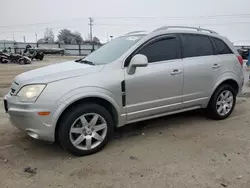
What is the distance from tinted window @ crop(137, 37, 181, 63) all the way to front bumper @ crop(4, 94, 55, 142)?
65.6 inches

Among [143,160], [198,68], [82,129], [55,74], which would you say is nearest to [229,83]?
[198,68]

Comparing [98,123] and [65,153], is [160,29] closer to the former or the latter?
[98,123]

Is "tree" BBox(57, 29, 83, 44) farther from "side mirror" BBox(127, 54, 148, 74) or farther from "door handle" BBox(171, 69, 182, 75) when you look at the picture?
"side mirror" BBox(127, 54, 148, 74)

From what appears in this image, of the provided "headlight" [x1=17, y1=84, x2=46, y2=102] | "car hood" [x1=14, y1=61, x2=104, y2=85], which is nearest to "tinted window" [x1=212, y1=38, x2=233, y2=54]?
"car hood" [x1=14, y1=61, x2=104, y2=85]

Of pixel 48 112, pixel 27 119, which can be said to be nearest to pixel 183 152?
pixel 48 112

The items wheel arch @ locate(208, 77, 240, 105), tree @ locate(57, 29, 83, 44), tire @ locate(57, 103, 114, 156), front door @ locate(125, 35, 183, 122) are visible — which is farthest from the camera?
tree @ locate(57, 29, 83, 44)

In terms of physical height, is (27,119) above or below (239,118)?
above

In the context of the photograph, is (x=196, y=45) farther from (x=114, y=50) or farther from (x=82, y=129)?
(x=82, y=129)

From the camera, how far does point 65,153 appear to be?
136 inches

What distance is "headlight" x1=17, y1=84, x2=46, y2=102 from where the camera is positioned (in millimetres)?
3055

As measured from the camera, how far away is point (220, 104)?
4703 millimetres

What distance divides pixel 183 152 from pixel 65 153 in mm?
1676

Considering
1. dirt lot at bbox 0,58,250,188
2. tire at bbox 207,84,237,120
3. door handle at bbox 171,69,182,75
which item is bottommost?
dirt lot at bbox 0,58,250,188

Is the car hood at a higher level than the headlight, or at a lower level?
higher
